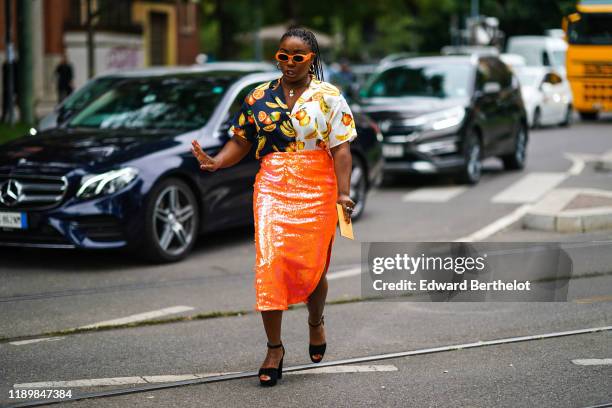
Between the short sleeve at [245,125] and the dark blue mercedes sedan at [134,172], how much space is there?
10.8 ft

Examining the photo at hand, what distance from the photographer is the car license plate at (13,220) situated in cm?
855

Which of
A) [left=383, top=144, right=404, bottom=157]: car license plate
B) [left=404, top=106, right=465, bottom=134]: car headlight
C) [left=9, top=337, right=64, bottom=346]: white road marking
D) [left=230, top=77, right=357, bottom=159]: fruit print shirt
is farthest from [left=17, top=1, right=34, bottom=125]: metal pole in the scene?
[left=230, top=77, right=357, bottom=159]: fruit print shirt

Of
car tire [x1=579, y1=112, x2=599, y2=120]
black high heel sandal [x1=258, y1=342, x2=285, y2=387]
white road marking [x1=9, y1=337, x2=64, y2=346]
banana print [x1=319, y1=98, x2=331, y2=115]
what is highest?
banana print [x1=319, y1=98, x2=331, y2=115]

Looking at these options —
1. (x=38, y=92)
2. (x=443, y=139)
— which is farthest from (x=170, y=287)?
(x=38, y=92)

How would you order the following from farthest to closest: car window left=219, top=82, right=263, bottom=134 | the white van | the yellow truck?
the white van, the yellow truck, car window left=219, top=82, right=263, bottom=134

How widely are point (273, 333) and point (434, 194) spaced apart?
8872 millimetres

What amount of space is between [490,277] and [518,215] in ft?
12.1

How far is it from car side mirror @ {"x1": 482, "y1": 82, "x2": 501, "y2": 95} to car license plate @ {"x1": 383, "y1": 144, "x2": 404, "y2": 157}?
1513 mm

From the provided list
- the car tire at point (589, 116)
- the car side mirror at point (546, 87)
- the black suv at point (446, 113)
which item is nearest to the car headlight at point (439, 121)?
the black suv at point (446, 113)

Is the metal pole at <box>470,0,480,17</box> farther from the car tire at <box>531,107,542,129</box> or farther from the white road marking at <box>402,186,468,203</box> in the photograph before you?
the white road marking at <box>402,186,468,203</box>

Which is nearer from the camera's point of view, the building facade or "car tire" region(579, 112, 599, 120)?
"car tire" region(579, 112, 599, 120)

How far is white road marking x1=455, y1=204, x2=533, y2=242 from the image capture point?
1013 cm

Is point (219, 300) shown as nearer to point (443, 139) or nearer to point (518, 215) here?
point (518, 215)

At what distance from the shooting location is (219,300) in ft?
24.9
